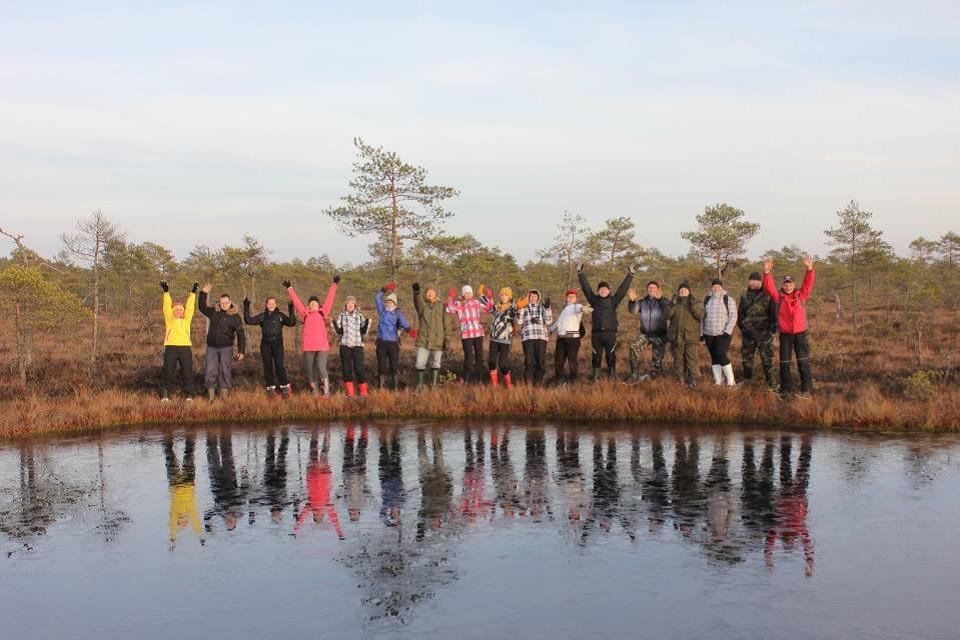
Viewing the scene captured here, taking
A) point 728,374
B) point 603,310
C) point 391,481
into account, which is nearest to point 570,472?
point 391,481

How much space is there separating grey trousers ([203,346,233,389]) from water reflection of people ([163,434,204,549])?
3343 millimetres

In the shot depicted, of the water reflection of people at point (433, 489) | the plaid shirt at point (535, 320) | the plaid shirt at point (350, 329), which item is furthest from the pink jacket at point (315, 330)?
the water reflection of people at point (433, 489)

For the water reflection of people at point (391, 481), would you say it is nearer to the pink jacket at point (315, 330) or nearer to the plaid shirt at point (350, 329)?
the plaid shirt at point (350, 329)

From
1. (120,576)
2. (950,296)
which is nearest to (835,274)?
(950,296)

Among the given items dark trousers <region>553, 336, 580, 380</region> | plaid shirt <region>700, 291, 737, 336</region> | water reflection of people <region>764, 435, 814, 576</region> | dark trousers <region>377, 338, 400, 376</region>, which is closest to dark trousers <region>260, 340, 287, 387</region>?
dark trousers <region>377, 338, 400, 376</region>

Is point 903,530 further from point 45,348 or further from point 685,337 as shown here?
point 45,348

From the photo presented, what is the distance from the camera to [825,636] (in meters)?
4.52

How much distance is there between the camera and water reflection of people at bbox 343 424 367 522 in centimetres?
787

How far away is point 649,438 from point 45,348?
28465 mm

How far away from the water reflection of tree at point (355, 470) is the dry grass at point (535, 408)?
5.20 ft

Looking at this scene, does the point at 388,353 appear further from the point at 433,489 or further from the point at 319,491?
the point at 433,489

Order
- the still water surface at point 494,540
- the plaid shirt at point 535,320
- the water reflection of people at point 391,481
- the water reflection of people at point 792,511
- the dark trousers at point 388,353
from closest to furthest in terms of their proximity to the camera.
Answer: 1. the still water surface at point 494,540
2. the water reflection of people at point 792,511
3. the water reflection of people at point 391,481
4. the plaid shirt at point 535,320
5. the dark trousers at point 388,353

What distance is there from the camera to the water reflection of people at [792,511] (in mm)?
6148

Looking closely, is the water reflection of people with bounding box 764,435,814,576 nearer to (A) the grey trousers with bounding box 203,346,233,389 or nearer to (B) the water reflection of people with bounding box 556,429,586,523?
(B) the water reflection of people with bounding box 556,429,586,523
